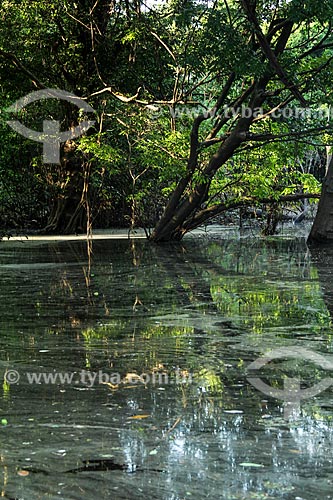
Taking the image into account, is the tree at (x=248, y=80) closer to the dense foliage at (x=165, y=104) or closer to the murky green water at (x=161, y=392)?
the dense foliage at (x=165, y=104)

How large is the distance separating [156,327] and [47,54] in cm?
1725

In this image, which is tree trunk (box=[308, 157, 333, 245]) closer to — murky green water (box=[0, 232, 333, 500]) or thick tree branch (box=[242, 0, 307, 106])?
thick tree branch (box=[242, 0, 307, 106])

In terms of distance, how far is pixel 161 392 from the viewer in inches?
215

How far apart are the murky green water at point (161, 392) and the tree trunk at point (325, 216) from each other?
8745 millimetres

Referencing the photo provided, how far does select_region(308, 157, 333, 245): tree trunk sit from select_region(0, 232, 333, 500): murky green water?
8745 mm

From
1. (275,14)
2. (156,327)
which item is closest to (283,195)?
(275,14)

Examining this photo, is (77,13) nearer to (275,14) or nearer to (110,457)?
(275,14)

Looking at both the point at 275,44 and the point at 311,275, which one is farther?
the point at 275,44

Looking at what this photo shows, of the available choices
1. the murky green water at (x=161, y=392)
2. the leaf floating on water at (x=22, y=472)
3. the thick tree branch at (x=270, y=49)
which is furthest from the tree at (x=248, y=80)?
the leaf floating on water at (x=22, y=472)

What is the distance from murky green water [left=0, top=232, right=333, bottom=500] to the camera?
389 centimetres

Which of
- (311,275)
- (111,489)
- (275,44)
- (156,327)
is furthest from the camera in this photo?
(275,44)

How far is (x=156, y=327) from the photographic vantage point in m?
8.08

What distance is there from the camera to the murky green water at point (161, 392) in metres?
3.89

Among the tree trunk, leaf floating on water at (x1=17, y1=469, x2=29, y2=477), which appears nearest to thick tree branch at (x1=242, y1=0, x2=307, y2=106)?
the tree trunk
